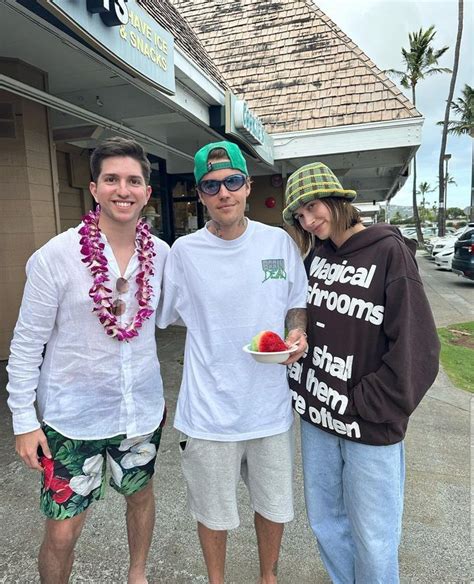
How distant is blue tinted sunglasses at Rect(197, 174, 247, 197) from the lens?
1.80 m

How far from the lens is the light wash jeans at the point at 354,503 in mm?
1653

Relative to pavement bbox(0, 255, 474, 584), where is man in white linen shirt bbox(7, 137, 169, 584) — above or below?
above

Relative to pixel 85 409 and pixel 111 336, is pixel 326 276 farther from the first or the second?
pixel 85 409

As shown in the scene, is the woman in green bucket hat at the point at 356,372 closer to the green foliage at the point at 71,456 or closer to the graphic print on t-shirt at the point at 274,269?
the graphic print on t-shirt at the point at 274,269

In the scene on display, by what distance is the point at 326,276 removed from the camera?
179 cm

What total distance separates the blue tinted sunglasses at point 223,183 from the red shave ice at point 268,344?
2.11 ft

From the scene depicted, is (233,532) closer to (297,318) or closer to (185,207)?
(297,318)

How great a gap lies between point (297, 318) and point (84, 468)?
111 cm

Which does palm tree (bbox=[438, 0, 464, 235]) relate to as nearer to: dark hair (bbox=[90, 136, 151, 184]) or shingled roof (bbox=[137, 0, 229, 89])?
shingled roof (bbox=[137, 0, 229, 89])

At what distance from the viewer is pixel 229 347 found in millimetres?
1801

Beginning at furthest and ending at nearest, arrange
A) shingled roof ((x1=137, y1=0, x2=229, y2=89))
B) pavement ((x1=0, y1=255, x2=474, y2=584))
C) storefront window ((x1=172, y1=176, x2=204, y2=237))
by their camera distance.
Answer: storefront window ((x1=172, y1=176, x2=204, y2=237)) → shingled roof ((x1=137, y1=0, x2=229, y2=89)) → pavement ((x1=0, y1=255, x2=474, y2=584))

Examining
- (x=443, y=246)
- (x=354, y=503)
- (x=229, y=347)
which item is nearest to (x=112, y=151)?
(x=229, y=347)

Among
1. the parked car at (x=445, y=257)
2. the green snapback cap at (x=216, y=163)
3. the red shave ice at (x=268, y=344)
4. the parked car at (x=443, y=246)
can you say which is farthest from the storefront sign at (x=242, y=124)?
the parked car at (x=445, y=257)

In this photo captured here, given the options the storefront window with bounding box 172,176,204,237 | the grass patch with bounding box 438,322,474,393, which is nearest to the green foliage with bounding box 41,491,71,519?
the grass patch with bounding box 438,322,474,393
